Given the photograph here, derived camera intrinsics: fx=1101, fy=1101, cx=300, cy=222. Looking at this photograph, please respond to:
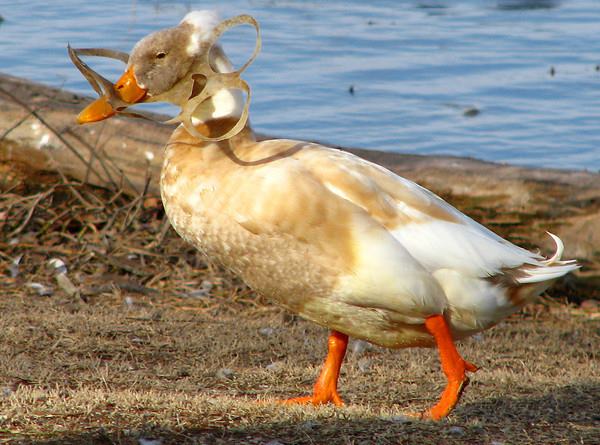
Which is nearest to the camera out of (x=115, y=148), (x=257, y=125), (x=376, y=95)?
(x=115, y=148)

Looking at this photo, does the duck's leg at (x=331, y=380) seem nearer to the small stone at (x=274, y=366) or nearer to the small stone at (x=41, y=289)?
the small stone at (x=274, y=366)

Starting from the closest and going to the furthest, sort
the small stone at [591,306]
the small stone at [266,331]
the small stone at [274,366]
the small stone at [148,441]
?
the small stone at [148,441], the small stone at [274,366], the small stone at [266,331], the small stone at [591,306]

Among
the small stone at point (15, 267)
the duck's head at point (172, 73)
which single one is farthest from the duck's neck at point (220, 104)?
the small stone at point (15, 267)

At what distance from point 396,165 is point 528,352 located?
5.22 ft

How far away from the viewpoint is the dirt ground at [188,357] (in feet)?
13.0

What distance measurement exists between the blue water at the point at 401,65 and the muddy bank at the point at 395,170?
420 centimetres

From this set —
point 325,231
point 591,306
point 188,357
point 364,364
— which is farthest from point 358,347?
point 325,231

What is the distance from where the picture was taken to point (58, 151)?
26.4 feet

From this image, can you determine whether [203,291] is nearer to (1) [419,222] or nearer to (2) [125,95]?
(2) [125,95]

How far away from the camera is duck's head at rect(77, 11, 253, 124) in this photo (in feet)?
15.1

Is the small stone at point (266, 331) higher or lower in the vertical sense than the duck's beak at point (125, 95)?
lower

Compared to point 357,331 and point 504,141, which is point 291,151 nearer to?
point 357,331

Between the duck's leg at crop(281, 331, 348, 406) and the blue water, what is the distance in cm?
710

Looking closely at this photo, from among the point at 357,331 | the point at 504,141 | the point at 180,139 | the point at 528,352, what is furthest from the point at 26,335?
the point at 504,141
